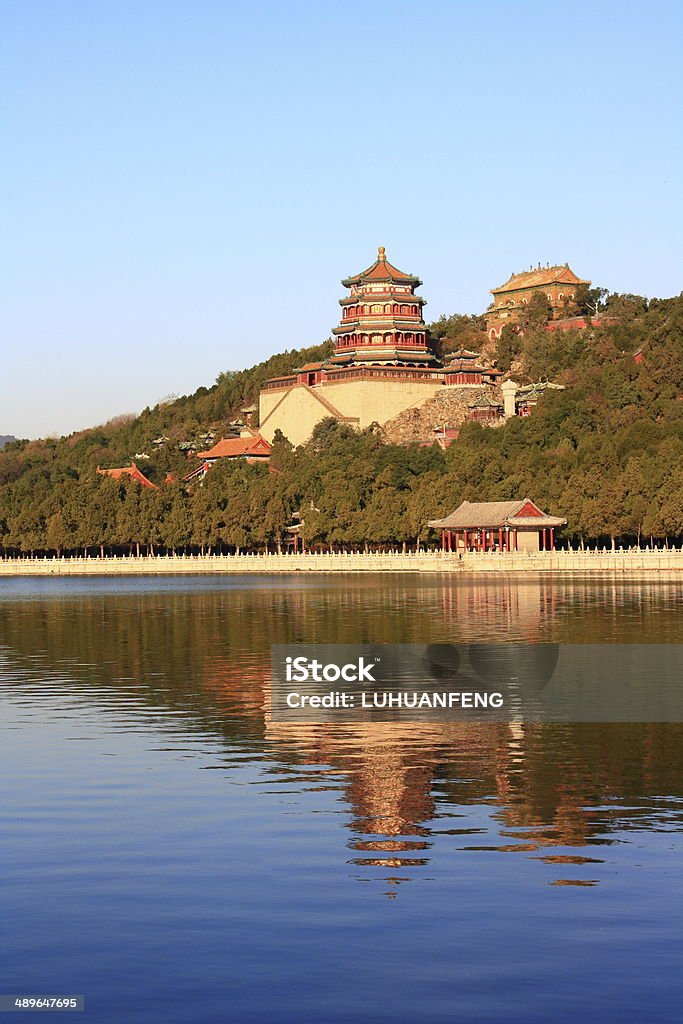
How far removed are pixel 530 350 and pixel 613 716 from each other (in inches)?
5053

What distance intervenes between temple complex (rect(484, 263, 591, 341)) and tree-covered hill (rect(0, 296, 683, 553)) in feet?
15.9

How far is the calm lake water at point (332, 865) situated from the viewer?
468 inches

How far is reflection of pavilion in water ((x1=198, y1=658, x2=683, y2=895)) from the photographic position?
54.6 feet

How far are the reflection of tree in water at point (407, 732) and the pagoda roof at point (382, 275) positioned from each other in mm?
83298

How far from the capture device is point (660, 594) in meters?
72.2

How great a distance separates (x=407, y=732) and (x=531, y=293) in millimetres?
148263

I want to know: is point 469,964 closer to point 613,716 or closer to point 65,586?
point 613,716

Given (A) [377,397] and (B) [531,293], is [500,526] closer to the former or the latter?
(A) [377,397]

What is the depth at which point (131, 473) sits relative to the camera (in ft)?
479

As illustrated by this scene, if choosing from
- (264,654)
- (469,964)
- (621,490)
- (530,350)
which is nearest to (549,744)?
(469,964)

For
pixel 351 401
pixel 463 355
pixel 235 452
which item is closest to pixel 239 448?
pixel 235 452

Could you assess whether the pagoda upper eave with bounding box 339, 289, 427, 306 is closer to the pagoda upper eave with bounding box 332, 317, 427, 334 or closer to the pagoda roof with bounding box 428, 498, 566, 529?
the pagoda upper eave with bounding box 332, 317, 427, 334

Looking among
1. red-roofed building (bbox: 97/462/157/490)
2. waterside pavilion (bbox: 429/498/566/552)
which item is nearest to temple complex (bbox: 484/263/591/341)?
red-roofed building (bbox: 97/462/157/490)

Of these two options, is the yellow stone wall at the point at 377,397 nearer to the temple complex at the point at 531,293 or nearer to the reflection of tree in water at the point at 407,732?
the temple complex at the point at 531,293
